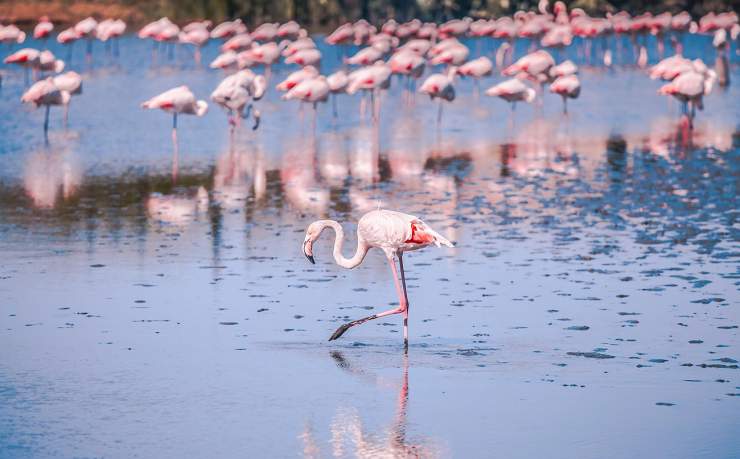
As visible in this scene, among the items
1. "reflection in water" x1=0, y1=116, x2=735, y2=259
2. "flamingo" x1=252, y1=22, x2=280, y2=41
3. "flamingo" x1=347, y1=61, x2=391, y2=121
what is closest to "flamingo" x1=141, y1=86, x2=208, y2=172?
"reflection in water" x1=0, y1=116, x2=735, y2=259

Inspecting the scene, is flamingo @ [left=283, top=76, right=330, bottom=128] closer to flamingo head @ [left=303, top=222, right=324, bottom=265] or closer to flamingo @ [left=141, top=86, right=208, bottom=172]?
flamingo @ [left=141, top=86, right=208, bottom=172]

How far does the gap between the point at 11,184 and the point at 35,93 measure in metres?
5.80

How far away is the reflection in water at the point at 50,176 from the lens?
15625mm

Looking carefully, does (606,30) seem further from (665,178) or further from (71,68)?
(665,178)

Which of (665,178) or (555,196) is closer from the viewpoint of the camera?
(555,196)

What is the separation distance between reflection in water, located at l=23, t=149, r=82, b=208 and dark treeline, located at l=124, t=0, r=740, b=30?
30981 mm

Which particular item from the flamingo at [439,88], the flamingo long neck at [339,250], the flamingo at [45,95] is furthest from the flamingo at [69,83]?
the flamingo long neck at [339,250]

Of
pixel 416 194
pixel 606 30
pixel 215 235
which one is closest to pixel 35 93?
pixel 416 194

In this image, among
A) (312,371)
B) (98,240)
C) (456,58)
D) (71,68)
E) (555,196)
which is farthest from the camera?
(71,68)

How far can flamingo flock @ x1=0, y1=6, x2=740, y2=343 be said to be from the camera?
9.67 m

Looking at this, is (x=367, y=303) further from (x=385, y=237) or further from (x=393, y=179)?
(x=393, y=179)

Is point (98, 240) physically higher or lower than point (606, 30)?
lower

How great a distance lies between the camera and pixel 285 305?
10.2 meters

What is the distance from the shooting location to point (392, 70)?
27094 mm
